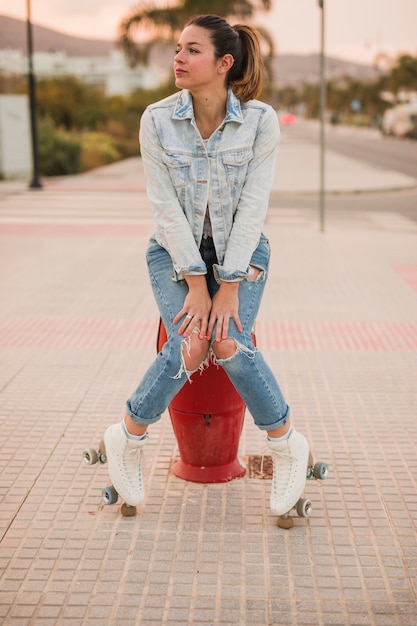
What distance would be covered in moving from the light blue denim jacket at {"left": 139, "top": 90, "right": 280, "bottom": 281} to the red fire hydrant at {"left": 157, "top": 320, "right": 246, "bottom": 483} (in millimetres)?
456

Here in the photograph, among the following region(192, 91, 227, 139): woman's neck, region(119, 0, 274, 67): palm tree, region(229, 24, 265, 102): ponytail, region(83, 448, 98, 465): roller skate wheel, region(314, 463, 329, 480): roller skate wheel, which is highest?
region(119, 0, 274, 67): palm tree

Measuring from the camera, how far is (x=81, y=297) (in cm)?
701

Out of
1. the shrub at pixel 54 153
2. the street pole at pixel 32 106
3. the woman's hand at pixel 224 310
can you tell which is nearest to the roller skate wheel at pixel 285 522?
the woman's hand at pixel 224 310

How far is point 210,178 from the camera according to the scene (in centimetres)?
295

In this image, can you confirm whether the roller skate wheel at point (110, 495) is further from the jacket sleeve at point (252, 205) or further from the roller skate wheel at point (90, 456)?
the jacket sleeve at point (252, 205)

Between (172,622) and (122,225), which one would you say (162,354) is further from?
(122,225)

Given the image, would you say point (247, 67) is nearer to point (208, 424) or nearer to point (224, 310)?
point (224, 310)

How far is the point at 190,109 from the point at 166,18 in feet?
84.5

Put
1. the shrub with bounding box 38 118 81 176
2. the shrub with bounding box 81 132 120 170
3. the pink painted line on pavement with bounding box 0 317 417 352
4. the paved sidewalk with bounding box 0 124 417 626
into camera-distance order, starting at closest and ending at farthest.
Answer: the paved sidewalk with bounding box 0 124 417 626
the pink painted line on pavement with bounding box 0 317 417 352
the shrub with bounding box 38 118 81 176
the shrub with bounding box 81 132 120 170

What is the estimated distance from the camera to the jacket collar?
2930 mm

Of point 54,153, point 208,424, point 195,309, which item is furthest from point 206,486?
point 54,153

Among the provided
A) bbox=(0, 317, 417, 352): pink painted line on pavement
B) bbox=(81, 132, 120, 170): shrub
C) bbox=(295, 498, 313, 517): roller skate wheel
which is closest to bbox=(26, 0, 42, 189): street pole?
bbox=(81, 132, 120, 170): shrub

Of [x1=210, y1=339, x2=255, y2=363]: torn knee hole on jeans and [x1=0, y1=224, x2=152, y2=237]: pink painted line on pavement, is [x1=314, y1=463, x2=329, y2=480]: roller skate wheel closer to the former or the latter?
[x1=210, y1=339, x2=255, y2=363]: torn knee hole on jeans

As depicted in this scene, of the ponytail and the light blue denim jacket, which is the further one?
the ponytail
